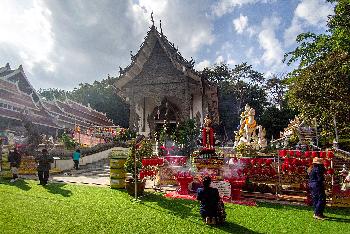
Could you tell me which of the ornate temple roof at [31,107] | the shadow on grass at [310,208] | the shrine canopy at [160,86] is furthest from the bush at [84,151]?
the shadow on grass at [310,208]

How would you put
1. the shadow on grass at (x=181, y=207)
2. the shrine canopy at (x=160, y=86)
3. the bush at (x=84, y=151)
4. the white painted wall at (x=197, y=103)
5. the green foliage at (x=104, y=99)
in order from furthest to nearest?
the green foliage at (x=104, y=99) → the white painted wall at (x=197, y=103) → the shrine canopy at (x=160, y=86) → the bush at (x=84, y=151) → the shadow on grass at (x=181, y=207)

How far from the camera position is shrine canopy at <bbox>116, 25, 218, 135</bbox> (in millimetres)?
22797

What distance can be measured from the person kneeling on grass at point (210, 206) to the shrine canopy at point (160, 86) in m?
15.3

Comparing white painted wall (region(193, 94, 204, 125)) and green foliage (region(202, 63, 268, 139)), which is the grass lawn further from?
green foliage (region(202, 63, 268, 139))

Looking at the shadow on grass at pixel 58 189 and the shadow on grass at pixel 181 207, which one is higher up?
the shadow on grass at pixel 58 189

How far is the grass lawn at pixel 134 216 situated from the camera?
21.1 ft

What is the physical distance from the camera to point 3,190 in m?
10.4

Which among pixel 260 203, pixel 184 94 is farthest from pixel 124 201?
pixel 184 94

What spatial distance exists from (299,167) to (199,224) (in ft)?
14.6

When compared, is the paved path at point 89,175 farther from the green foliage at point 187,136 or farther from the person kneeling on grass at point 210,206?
the person kneeling on grass at point 210,206

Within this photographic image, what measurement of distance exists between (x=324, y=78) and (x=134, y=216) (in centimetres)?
1598

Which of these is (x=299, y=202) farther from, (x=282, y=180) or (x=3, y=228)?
(x=3, y=228)

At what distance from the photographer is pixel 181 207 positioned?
27.5 ft

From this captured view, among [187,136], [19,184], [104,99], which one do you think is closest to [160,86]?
[187,136]
